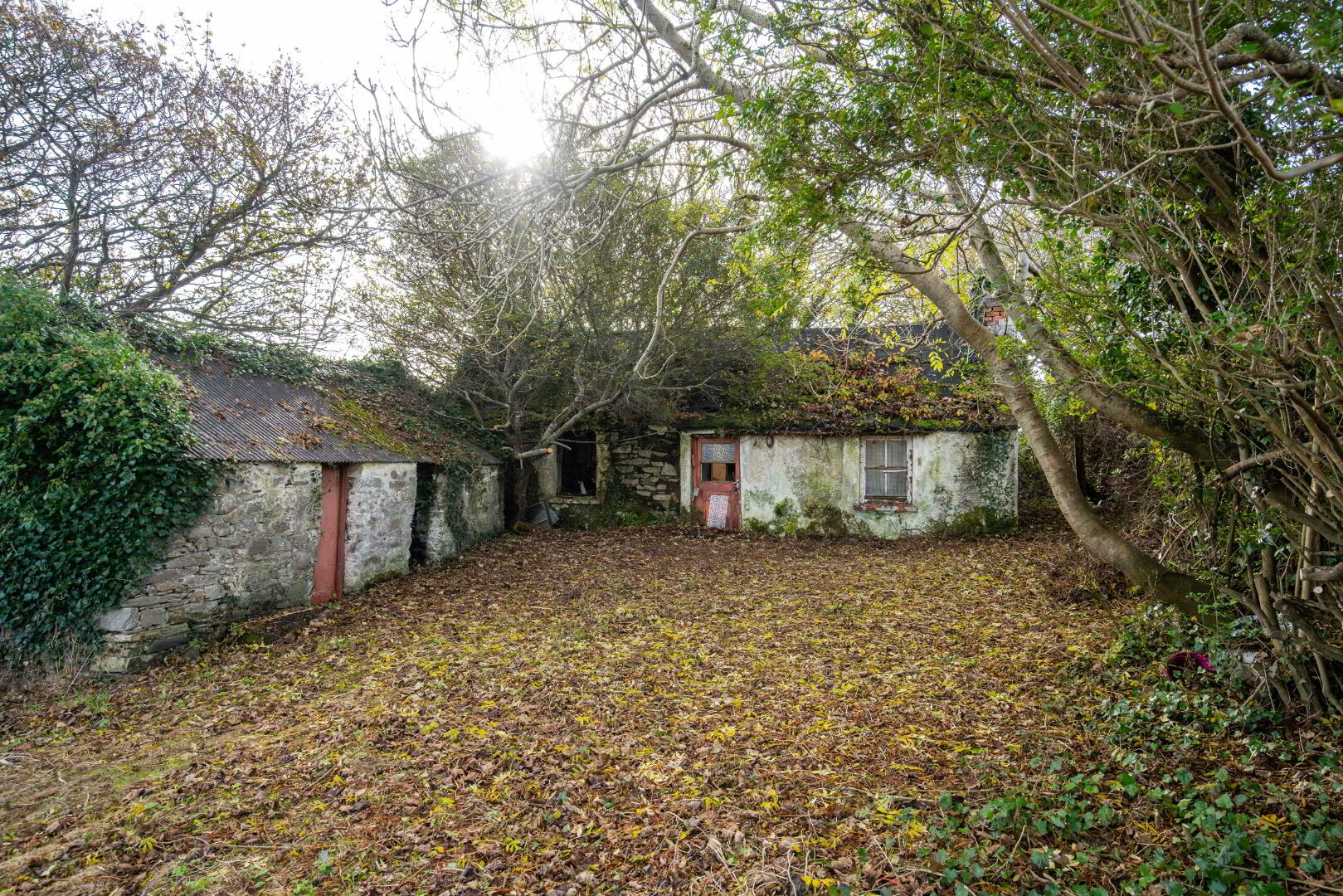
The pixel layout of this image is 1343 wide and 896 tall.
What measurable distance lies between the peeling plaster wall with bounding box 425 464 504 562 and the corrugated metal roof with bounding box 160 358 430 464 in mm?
1079

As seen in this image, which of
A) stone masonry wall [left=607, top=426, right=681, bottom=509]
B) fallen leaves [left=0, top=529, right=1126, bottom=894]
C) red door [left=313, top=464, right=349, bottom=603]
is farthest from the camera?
stone masonry wall [left=607, top=426, right=681, bottom=509]

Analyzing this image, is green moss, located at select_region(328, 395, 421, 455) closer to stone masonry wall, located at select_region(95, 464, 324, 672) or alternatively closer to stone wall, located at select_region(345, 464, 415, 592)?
stone wall, located at select_region(345, 464, 415, 592)

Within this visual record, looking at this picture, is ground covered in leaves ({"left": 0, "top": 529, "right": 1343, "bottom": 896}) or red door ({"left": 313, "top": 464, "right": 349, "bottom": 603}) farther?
red door ({"left": 313, "top": 464, "right": 349, "bottom": 603})

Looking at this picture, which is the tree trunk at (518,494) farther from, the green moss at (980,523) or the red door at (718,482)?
the green moss at (980,523)

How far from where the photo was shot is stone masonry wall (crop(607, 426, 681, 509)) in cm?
1430

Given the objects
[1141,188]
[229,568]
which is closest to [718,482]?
[229,568]

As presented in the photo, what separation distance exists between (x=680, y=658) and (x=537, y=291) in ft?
13.4

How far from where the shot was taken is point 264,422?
8406mm

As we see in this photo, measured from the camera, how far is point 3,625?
6.21 metres

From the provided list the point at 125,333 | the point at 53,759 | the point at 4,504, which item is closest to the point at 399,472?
the point at 125,333

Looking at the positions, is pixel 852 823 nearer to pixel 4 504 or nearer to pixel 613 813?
pixel 613 813

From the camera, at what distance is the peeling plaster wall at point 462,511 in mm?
10898

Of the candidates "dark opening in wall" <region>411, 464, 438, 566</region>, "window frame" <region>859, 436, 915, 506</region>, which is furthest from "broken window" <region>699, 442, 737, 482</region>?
"dark opening in wall" <region>411, 464, 438, 566</region>

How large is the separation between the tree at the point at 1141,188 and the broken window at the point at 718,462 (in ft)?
27.0
